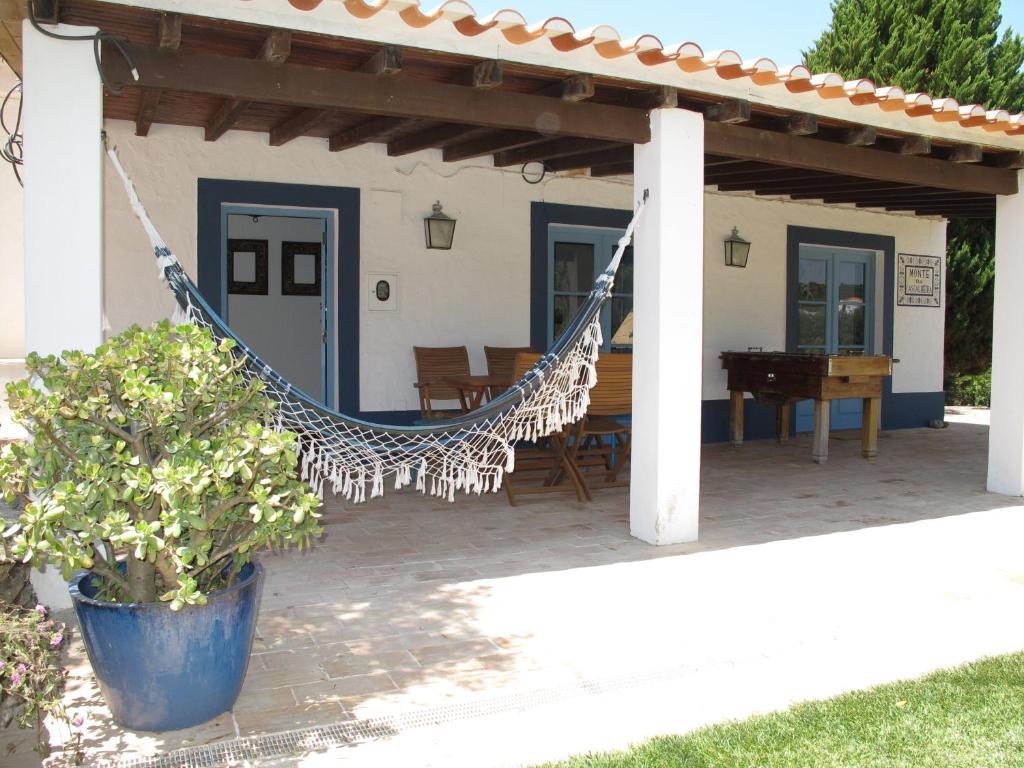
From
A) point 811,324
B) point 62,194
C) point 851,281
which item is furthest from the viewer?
point 851,281

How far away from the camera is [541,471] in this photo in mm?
6270

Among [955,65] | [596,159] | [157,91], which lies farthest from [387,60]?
[955,65]

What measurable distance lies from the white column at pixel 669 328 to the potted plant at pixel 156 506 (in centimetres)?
232

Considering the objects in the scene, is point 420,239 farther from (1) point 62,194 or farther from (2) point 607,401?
(1) point 62,194

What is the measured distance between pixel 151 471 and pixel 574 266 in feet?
17.8

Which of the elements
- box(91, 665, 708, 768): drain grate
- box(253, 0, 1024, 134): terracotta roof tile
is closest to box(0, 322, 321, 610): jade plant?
box(91, 665, 708, 768): drain grate

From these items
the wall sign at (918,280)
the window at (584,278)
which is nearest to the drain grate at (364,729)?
the window at (584,278)

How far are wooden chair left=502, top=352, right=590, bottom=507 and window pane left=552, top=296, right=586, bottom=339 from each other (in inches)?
50.9

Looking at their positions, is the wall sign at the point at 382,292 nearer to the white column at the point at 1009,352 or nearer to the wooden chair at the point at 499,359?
the wooden chair at the point at 499,359

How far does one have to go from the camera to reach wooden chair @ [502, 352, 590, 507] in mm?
5188

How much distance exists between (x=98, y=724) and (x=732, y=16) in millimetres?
18846

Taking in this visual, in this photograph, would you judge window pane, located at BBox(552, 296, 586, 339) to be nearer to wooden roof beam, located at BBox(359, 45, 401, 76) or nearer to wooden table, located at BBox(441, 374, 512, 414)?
wooden table, located at BBox(441, 374, 512, 414)

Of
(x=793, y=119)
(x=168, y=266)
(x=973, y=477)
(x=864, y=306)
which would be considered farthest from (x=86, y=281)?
(x=864, y=306)

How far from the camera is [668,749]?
7.63 ft
